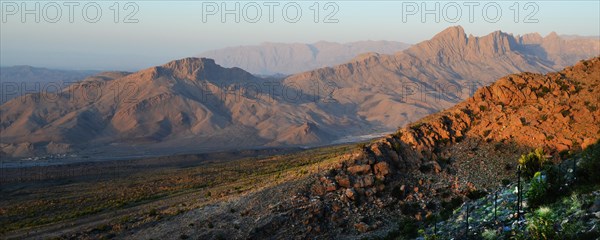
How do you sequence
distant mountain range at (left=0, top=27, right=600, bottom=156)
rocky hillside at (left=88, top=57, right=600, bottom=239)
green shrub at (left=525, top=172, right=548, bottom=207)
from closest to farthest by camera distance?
green shrub at (left=525, top=172, right=548, bottom=207)
rocky hillside at (left=88, top=57, right=600, bottom=239)
distant mountain range at (left=0, top=27, right=600, bottom=156)

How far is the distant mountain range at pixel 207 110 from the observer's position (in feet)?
365

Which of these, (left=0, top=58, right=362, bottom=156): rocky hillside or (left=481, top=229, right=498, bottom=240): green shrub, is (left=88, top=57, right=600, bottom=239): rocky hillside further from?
(left=0, top=58, right=362, bottom=156): rocky hillside

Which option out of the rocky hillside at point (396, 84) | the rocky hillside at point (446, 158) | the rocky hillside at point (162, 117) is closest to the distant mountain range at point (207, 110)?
the rocky hillside at point (162, 117)

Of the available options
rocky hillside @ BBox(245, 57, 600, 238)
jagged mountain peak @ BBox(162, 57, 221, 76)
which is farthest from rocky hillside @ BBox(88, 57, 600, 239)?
jagged mountain peak @ BBox(162, 57, 221, 76)

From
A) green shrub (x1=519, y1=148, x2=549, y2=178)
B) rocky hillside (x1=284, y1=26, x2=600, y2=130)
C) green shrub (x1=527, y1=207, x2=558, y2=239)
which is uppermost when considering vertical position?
rocky hillside (x1=284, y1=26, x2=600, y2=130)

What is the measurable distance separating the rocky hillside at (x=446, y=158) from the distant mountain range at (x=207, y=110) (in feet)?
280

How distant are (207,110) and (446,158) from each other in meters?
112

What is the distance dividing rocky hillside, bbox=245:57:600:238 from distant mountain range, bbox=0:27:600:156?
85436 mm

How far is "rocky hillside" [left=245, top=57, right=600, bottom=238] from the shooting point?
1862 centimetres

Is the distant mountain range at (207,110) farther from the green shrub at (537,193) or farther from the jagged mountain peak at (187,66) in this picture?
the green shrub at (537,193)

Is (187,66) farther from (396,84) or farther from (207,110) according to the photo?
(396,84)

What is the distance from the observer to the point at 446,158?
2072 cm

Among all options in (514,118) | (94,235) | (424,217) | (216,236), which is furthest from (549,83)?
(94,235)

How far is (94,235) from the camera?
23.1 metres
